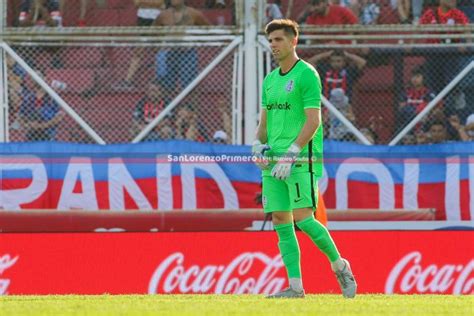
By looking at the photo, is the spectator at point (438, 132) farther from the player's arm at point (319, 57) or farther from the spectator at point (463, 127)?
the player's arm at point (319, 57)

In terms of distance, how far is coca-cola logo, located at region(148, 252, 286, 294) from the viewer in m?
12.9

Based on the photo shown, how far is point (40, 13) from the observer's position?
587 inches

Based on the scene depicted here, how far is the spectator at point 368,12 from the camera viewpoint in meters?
14.9

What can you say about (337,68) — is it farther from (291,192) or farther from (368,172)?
(291,192)

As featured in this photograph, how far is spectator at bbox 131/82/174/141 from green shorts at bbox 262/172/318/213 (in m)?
5.64

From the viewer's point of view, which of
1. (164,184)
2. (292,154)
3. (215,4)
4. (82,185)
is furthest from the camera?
(215,4)

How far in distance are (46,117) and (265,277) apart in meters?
3.78

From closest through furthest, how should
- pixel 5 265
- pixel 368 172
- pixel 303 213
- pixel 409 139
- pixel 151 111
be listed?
pixel 303 213 → pixel 5 265 → pixel 368 172 → pixel 151 111 → pixel 409 139

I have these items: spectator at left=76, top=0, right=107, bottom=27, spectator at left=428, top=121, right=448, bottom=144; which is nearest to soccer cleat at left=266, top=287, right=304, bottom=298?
spectator at left=428, top=121, right=448, bottom=144

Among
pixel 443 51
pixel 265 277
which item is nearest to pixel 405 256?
pixel 265 277

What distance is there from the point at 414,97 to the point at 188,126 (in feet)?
9.58

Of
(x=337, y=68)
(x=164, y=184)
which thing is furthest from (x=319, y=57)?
(x=164, y=184)

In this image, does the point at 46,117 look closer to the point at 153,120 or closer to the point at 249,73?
the point at 153,120

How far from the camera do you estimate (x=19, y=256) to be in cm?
1294
